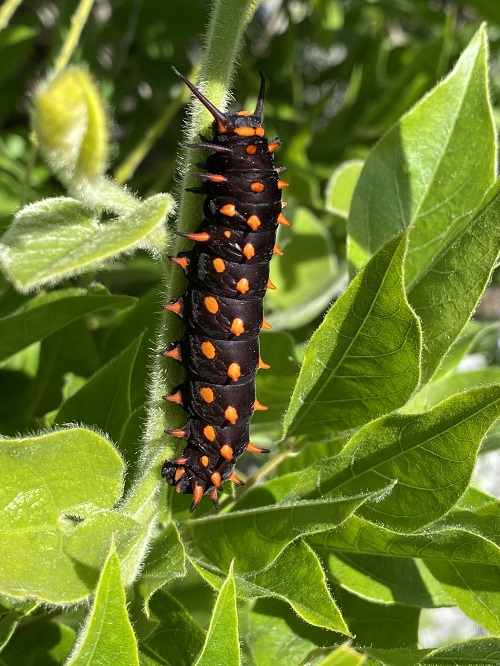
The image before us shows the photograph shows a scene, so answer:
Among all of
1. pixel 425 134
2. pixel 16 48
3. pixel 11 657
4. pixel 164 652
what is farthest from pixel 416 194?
pixel 16 48

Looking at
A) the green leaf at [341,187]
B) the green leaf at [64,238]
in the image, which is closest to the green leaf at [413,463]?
the green leaf at [64,238]

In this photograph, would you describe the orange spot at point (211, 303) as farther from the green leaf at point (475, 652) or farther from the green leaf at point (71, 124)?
the green leaf at point (475, 652)

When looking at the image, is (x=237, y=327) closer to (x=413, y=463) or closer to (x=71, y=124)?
(x=413, y=463)

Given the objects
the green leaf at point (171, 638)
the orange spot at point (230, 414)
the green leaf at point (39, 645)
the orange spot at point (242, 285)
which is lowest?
the green leaf at point (39, 645)

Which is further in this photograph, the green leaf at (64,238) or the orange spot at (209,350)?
the orange spot at (209,350)

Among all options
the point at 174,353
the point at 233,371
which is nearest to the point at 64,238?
the point at 174,353

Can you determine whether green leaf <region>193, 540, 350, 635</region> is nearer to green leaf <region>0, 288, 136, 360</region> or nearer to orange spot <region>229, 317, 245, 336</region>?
orange spot <region>229, 317, 245, 336</region>

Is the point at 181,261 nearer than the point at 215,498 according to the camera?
Yes
